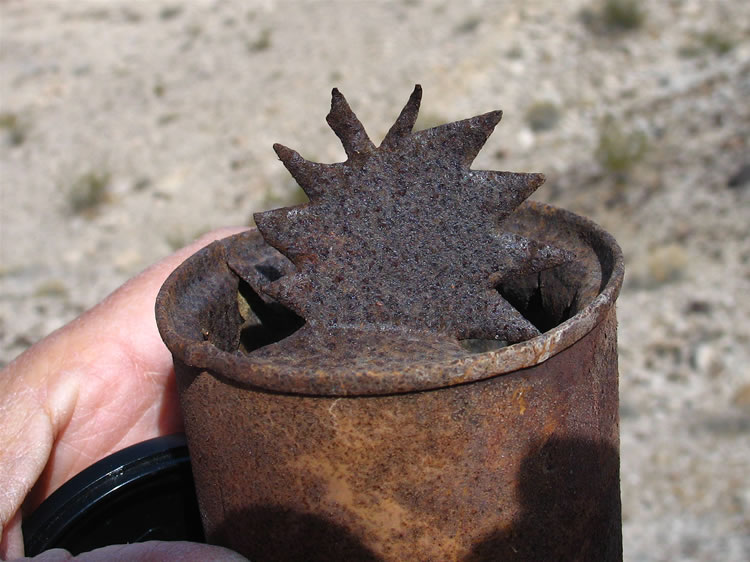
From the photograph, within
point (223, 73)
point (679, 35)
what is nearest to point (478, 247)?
Answer: point (679, 35)

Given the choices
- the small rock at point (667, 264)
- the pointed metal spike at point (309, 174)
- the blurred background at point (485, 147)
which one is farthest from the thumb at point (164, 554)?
the small rock at point (667, 264)

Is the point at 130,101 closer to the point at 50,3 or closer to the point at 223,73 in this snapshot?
the point at 223,73

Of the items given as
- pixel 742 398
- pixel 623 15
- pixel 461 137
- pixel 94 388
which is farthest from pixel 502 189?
pixel 623 15

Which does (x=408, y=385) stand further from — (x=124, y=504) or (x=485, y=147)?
(x=485, y=147)

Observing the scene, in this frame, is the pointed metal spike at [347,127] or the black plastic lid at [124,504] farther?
the black plastic lid at [124,504]

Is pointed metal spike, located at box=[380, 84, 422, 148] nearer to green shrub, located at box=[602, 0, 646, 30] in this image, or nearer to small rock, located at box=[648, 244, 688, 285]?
small rock, located at box=[648, 244, 688, 285]

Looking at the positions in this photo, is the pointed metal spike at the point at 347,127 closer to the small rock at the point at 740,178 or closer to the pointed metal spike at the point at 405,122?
the pointed metal spike at the point at 405,122

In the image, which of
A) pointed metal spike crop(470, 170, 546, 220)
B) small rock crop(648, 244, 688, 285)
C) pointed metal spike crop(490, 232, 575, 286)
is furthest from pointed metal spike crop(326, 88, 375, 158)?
small rock crop(648, 244, 688, 285)
